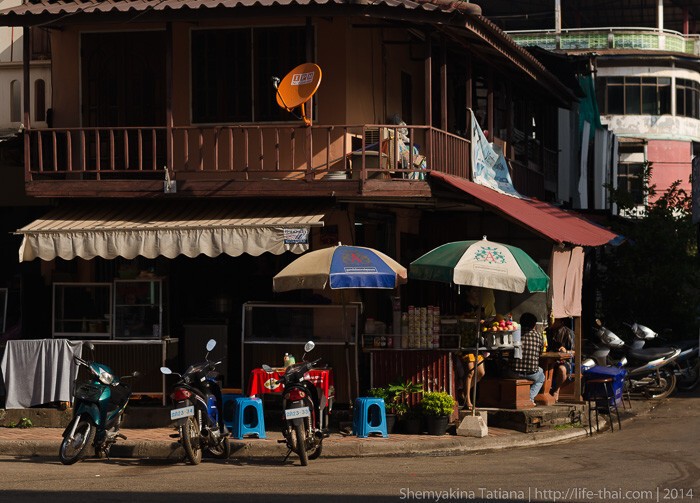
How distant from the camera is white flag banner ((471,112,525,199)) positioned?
18.8 meters

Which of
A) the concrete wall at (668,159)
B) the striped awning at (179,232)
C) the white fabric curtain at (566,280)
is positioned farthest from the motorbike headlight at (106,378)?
the concrete wall at (668,159)

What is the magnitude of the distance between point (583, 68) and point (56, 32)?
1612 cm

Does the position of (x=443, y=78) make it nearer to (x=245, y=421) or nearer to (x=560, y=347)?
(x=560, y=347)

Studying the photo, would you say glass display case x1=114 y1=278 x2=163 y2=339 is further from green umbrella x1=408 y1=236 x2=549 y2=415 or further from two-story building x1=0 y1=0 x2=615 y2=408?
green umbrella x1=408 y1=236 x2=549 y2=415

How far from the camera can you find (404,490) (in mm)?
10844

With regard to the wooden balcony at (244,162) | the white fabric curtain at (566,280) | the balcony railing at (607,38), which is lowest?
the white fabric curtain at (566,280)

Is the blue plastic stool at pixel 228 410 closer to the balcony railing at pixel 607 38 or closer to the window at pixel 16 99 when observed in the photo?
the window at pixel 16 99

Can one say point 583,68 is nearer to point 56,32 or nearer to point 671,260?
point 671,260

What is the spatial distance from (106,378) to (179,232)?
339cm

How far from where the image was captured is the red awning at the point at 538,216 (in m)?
16.4

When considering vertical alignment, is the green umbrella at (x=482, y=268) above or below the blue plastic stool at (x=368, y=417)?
above

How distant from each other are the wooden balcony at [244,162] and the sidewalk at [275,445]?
3.55 m

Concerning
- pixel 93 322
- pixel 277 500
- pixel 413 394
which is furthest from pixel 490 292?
pixel 277 500

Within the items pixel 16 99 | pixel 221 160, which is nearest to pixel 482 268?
pixel 221 160
